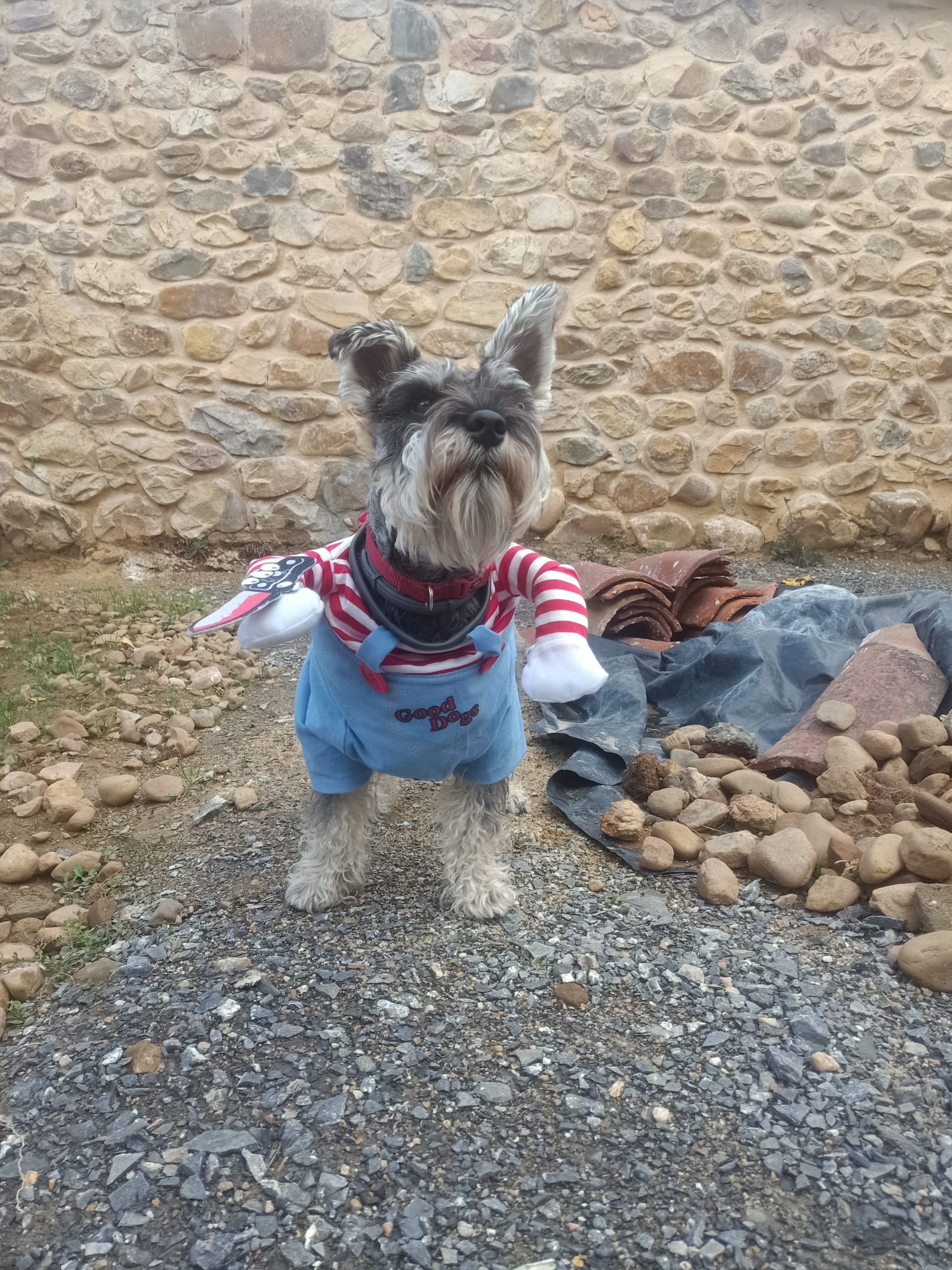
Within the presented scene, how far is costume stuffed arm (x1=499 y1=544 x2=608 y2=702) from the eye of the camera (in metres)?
2.46

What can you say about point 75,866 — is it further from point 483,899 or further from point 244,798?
point 483,899

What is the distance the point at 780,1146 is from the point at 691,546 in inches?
233

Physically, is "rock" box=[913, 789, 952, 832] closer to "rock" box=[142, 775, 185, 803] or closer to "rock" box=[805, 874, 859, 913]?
"rock" box=[805, 874, 859, 913]

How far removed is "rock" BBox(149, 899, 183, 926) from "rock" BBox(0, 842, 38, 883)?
0.60 meters

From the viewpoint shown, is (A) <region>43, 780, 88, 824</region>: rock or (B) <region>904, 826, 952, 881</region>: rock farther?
(A) <region>43, 780, 88, 824</region>: rock

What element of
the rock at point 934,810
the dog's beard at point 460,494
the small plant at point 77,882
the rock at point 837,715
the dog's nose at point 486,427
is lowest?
the small plant at point 77,882

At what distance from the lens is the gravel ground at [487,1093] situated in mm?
1877

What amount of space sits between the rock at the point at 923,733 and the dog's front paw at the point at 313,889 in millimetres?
2261

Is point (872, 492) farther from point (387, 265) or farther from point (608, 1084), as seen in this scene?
point (608, 1084)

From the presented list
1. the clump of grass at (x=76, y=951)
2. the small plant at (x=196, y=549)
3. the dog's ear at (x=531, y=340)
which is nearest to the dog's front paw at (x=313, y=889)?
the clump of grass at (x=76, y=951)

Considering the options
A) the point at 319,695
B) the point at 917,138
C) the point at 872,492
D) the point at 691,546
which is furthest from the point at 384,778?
the point at 917,138

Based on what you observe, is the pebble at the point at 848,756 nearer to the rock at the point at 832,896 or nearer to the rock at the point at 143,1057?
the rock at the point at 832,896

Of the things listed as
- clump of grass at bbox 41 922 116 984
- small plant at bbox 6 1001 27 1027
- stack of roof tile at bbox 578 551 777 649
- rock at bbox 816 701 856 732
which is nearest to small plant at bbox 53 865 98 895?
clump of grass at bbox 41 922 116 984

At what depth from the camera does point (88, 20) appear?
6480 millimetres
